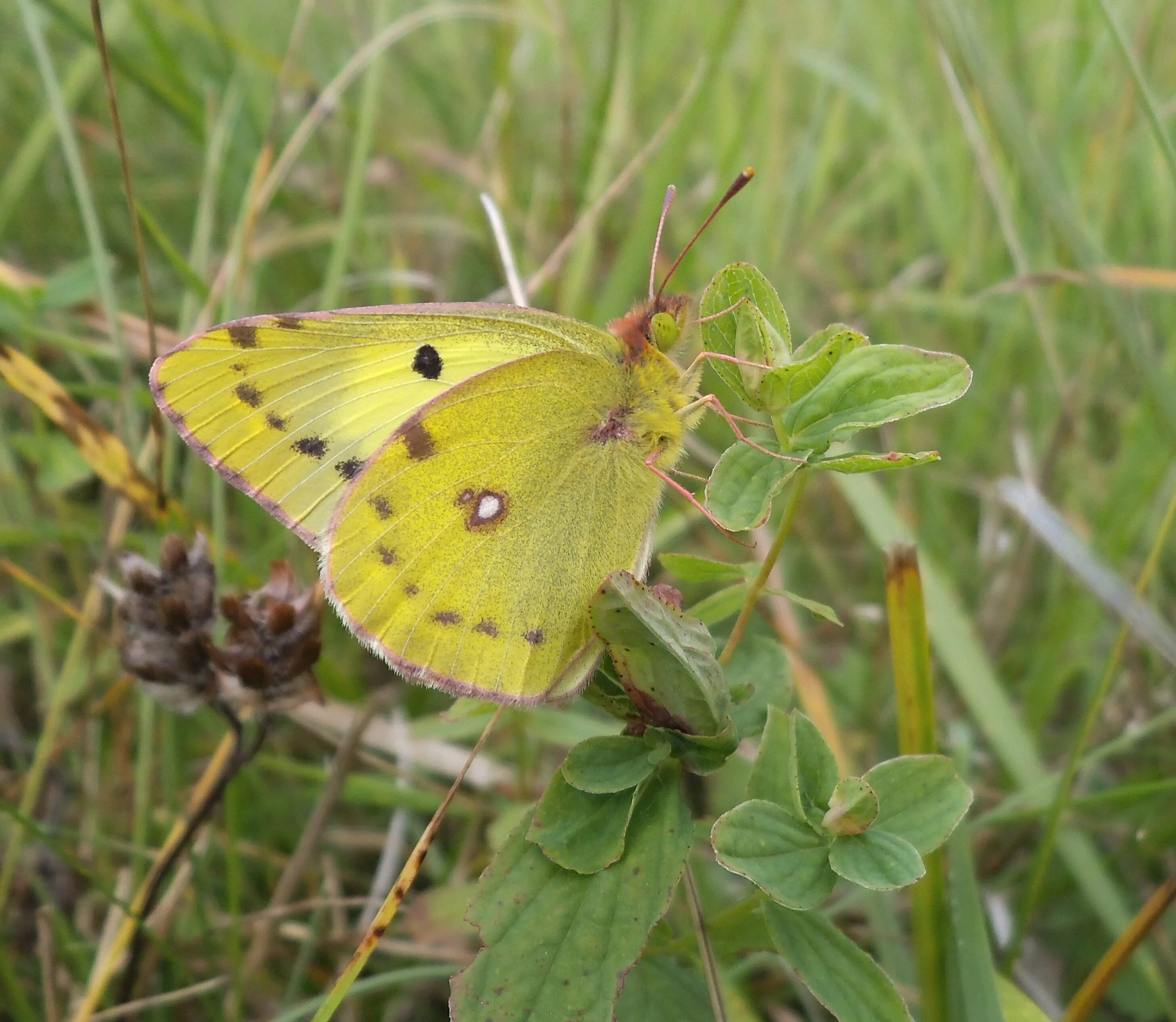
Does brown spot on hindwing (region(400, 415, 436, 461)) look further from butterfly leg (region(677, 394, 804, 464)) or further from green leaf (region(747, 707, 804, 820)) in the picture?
green leaf (region(747, 707, 804, 820))

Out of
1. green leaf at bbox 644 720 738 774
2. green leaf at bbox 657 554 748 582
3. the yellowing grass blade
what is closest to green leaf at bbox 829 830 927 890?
green leaf at bbox 644 720 738 774

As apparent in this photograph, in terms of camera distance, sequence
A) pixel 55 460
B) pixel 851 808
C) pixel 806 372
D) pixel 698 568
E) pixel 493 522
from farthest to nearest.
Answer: pixel 55 460, pixel 493 522, pixel 698 568, pixel 806 372, pixel 851 808

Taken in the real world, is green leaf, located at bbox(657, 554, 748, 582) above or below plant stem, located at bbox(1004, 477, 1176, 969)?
above

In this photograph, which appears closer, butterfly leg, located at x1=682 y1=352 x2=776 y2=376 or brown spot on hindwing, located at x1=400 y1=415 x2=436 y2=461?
butterfly leg, located at x1=682 y1=352 x2=776 y2=376

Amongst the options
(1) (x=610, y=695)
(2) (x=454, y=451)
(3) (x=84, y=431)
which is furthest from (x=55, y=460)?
(1) (x=610, y=695)

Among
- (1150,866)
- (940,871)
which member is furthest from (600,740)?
(1150,866)

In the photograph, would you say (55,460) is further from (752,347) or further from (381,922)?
(752,347)
